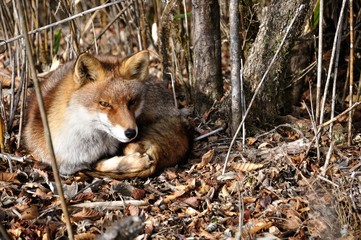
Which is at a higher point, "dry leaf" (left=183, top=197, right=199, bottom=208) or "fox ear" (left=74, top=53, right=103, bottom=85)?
"fox ear" (left=74, top=53, right=103, bottom=85)

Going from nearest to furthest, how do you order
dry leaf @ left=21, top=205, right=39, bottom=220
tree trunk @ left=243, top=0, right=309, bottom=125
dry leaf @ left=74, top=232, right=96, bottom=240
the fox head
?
dry leaf @ left=74, top=232, right=96, bottom=240 < dry leaf @ left=21, top=205, right=39, bottom=220 < the fox head < tree trunk @ left=243, top=0, right=309, bottom=125

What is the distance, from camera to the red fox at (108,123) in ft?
14.8

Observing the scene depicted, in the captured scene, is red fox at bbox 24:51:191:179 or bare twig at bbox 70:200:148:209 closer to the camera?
bare twig at bbox 70:200:148:209

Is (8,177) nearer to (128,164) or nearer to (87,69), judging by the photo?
(128,164)

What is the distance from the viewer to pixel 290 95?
5.73 meters

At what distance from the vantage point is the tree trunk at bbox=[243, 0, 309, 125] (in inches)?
194

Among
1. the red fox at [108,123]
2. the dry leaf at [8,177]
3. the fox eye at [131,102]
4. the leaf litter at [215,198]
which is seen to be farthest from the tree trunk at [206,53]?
the dry leaf at [8,177]

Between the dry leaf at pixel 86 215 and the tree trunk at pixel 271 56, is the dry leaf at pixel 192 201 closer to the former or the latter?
the dry leaf at pixel 86 215

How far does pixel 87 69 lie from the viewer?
179 inches

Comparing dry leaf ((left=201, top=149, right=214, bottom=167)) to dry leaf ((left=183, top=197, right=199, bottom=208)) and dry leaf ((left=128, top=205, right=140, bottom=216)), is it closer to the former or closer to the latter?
dry leaf ((left=183, top=197, right=199, bottom=208))

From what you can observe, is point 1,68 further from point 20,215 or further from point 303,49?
point 303,49

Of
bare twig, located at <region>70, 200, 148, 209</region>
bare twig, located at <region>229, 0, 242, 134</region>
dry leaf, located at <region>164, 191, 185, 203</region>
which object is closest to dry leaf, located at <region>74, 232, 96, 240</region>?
bare twig, located at <region>70, 200, 148, 209</region>

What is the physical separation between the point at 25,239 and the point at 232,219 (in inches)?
60.8

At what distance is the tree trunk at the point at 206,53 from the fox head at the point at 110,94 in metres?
0.81
